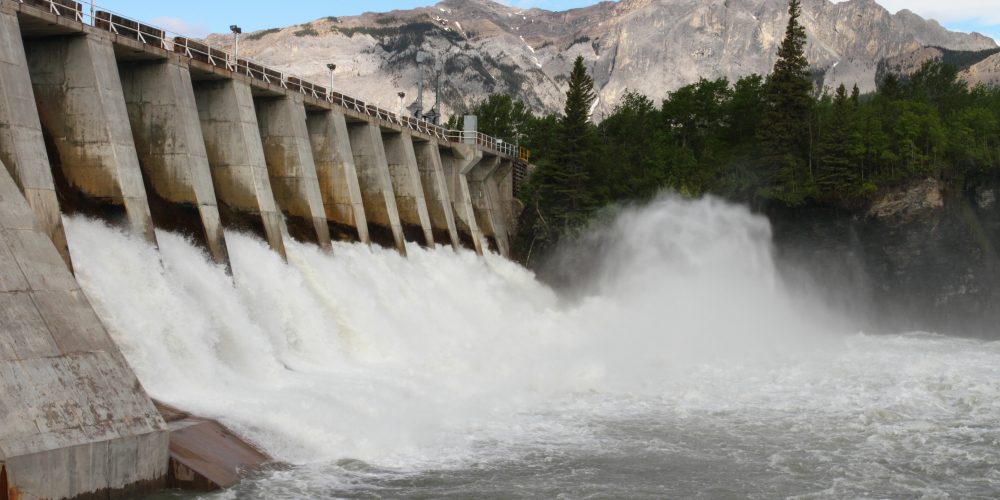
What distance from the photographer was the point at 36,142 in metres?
19.5

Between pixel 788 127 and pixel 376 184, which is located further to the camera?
pixel 788 127

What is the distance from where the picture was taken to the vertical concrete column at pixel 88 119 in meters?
23.2

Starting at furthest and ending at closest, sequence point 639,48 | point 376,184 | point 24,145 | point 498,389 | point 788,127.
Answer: point 639,48 < point 788,127 < point 376,184 < point 498,389 < point 24,145

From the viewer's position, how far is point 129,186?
2319 centimetres

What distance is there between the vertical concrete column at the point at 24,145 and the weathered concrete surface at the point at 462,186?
30993 mm

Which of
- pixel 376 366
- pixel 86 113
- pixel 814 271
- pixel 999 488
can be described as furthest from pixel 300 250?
pixel 814 271

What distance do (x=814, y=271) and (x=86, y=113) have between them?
36.2 m

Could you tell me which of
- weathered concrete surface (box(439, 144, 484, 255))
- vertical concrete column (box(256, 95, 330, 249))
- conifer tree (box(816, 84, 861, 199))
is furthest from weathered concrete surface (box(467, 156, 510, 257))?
vertical concrete column (box(256, 95, 330, 249))

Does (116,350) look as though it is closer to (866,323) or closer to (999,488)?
(999,488)

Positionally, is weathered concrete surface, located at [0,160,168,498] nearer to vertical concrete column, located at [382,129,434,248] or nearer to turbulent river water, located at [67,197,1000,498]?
turbulent river water, located at [67,197,1000,498]

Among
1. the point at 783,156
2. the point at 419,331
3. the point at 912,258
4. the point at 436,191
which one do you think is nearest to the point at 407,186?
the point at 436,191

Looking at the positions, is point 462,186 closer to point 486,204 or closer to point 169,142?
point 486,204

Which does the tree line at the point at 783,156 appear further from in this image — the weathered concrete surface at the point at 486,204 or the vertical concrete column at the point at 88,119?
the vertical concrete column at the point at 88,119

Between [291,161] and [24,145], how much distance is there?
15.3 m
